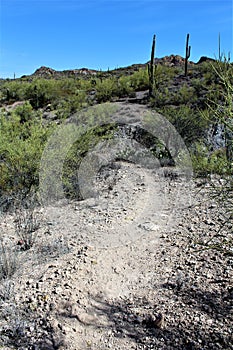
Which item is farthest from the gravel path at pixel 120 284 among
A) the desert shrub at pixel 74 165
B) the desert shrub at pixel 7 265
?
the desert shrub at pixel 74 165

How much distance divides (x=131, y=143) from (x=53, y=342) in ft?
27.5

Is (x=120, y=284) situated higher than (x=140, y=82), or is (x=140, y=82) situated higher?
(x=140, y=82)

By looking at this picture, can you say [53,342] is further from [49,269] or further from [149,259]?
[149,259]

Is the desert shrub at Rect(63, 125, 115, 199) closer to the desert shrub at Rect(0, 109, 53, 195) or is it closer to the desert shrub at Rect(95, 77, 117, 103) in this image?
the desert shrub at Rect(0, 109, 53, 195)

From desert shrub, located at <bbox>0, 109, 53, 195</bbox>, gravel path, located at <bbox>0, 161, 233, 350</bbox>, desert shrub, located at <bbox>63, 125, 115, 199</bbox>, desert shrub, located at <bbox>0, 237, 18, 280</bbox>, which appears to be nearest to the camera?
gravel path, located at <bbox>0, 161, 233, 350</bbox>

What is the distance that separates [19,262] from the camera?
4.28 m

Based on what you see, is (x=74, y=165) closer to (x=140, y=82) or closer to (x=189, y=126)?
(x=189, y=126)

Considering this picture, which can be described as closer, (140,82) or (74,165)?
(74,165)

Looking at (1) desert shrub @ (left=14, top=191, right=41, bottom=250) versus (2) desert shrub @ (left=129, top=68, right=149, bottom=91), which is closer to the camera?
(1) desert shrub @ (left=14, top=191, right=41, bottom=250)

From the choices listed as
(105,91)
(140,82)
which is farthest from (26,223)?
(140,82)

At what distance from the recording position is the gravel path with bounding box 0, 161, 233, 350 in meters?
3.12

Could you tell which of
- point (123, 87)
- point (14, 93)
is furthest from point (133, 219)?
point (14, 93)

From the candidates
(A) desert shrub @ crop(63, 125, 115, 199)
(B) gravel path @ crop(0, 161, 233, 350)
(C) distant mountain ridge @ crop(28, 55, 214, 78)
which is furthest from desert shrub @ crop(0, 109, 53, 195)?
(C) distant mountain ridge @ crop(28, 55, 214, 78)

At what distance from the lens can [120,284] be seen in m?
3.98
